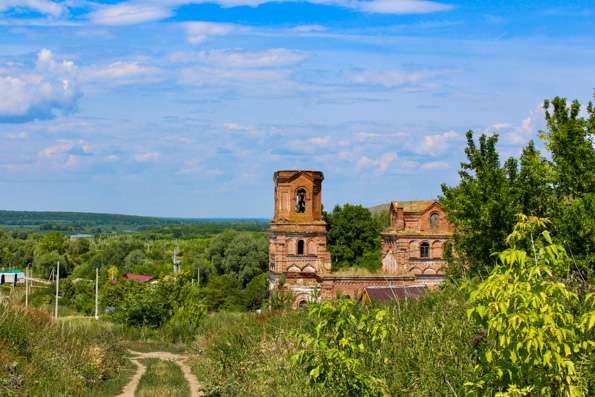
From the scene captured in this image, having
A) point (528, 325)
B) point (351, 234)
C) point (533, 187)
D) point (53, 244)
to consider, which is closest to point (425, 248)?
point (351, 234)

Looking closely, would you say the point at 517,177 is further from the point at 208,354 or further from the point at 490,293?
the point at 490,293

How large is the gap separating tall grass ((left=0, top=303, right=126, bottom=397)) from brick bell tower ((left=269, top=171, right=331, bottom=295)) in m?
16.1

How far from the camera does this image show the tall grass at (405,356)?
23.5ft

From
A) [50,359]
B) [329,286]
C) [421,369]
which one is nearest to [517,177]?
[421,369]

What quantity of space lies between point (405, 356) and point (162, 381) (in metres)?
11.0

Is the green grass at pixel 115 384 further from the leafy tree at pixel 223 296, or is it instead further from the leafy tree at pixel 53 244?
the leafy tree at pixel 53 244

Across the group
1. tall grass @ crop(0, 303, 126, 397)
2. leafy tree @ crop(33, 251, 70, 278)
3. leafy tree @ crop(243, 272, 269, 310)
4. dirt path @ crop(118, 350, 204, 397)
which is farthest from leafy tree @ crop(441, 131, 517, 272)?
leafy tree @ crop(33, 251, 70, 278)

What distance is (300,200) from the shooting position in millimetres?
34281

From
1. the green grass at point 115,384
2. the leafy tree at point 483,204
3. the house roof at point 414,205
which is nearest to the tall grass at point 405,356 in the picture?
the green grass at point 115,384

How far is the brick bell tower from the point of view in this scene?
33.3 m

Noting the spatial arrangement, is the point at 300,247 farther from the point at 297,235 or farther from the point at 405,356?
the point at 405,356

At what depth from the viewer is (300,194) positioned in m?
34.2

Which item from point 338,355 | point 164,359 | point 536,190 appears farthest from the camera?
point 164,359

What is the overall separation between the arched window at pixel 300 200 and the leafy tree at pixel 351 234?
16.5 m
